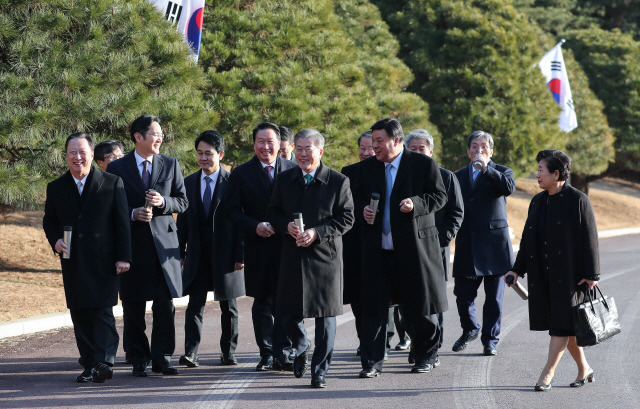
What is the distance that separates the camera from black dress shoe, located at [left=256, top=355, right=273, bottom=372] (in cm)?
663

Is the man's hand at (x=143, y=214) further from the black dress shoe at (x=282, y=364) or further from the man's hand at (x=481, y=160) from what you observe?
the man's hand at (x=481, y=160)

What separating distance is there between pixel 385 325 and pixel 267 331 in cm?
108

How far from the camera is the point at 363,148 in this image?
7980mm

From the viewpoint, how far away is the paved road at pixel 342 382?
18.1 feet

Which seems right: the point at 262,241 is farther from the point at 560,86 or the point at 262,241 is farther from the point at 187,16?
the point at 560,86

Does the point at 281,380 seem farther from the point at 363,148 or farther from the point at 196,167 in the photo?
the point at 196,167

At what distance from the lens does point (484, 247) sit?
7.54 meters

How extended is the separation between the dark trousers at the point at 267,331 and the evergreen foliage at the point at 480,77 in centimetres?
1699

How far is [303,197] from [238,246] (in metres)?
1.09

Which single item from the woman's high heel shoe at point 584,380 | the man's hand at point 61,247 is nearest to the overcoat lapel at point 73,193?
the man's hand at point 61,247

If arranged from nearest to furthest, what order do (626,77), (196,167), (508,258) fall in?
(508,258)
(196,167)
(626,77)

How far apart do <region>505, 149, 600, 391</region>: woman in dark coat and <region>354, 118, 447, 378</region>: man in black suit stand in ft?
2.57

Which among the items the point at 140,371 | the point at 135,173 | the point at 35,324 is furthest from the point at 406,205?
the point at 35,324

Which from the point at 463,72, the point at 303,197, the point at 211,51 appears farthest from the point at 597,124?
the point at 303,197
